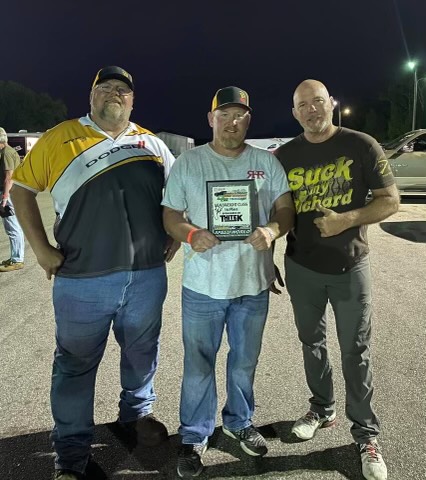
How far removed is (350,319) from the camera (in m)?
2.62

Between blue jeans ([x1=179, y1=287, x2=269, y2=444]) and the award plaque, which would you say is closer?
the award plaque

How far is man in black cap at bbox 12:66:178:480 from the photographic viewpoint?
2455 millimetres

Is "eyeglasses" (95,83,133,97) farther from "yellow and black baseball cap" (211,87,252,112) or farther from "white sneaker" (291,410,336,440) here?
"white sneaker" (291,410,336,440)

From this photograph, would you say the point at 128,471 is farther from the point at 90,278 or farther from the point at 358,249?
the point at 358,249

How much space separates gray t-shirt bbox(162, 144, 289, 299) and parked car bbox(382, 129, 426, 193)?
36.9 ft

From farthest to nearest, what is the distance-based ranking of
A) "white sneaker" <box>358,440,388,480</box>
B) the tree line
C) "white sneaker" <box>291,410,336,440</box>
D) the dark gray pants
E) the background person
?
the tree line
the background person
"white sneaker" <box>291,410,336,440</box>
the dark gray pants
"white sneaker" <box>358,440,388,480</box>

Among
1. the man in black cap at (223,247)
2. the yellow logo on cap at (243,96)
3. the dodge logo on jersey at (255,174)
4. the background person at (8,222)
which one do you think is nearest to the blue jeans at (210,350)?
the man in black cap at (223,247)

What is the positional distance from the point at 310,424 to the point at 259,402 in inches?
18.1

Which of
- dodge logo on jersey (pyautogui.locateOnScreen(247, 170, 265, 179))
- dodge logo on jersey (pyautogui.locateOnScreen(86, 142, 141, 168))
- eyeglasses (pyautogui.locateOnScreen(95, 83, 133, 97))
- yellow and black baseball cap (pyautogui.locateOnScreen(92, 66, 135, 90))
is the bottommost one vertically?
dodge logo on jersey (pyautogui.locateOnScreen(247, 170, 265, 179))

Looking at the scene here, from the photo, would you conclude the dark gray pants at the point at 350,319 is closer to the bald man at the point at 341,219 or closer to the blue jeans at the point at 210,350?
the bald man at the point at 341,219

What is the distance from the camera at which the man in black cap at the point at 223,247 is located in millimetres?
2436

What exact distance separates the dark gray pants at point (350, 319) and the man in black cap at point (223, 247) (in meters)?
0.26

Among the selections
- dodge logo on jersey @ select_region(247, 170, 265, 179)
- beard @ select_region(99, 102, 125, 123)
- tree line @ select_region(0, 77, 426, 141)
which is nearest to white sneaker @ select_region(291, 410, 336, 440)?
dodge logo on jersey @ select_region(247, 170, 265, 179)

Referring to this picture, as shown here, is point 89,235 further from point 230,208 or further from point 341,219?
point 341,219
